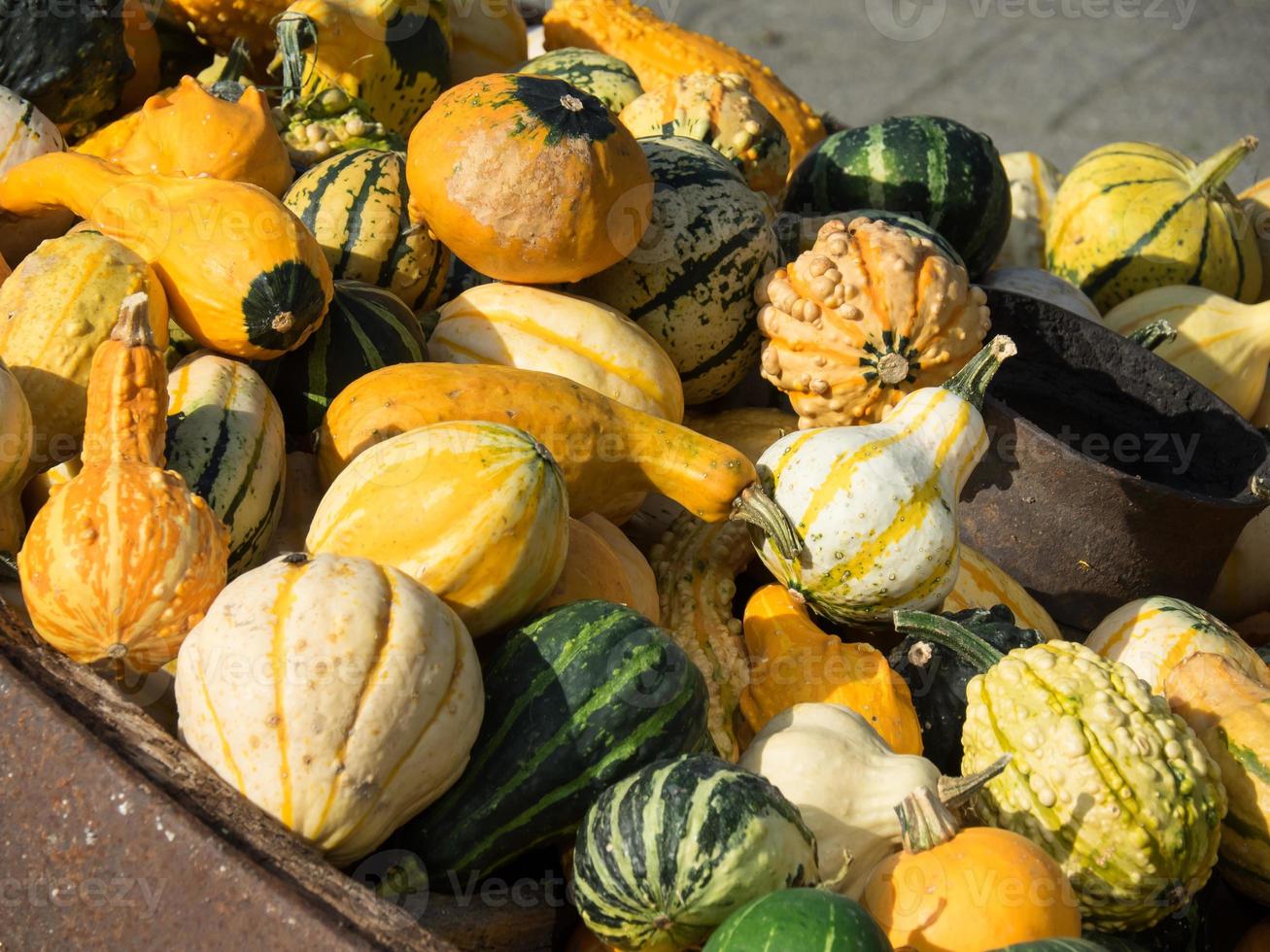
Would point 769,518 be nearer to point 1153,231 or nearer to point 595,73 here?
point 595,73

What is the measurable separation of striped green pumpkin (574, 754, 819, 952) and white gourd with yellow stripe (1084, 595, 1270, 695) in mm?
892

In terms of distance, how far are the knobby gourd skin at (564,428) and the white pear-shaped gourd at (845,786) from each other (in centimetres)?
50

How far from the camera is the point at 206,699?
1609 millimetres

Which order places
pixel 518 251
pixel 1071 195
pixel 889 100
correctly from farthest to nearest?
pixel 889 100 < pixel 1071 195 < pixel 518 251

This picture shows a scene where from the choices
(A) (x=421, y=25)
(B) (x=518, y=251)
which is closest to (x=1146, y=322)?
(B) (x=518, y=251)

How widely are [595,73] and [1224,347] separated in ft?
5.79

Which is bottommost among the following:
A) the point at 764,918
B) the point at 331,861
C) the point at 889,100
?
the point at 889,100

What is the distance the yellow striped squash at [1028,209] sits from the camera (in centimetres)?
388

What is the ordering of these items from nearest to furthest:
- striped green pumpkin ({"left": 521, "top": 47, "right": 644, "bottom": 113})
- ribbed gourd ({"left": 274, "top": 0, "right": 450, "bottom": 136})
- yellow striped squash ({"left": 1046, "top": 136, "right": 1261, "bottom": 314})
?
ribbed gourd ({"left": 274, "top": 0, "right": 450, "bottom": 136}) → striped green pumpkin ({"left": 521, "top": 47, "right": 644, "bottom": 113}) → yellow striped squash ({"left": 1046, "top": 136, "right": 1261, "bottom": 314})

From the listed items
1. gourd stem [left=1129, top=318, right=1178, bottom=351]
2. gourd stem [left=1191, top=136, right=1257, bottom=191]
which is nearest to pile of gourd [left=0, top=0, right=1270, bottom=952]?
gourd stem [left=1129, top=318, right=1178, bottom=351]

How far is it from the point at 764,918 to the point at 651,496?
1241mm

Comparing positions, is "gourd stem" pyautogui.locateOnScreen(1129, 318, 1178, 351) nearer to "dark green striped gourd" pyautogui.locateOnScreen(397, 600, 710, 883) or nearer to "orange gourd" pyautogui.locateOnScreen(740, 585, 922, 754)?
"orange gourd" pyautogui.locateOnScreen(740, 585, 922, 754)

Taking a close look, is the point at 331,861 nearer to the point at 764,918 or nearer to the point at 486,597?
the point at 486,597

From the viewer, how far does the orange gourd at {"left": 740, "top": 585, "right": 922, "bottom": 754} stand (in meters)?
2.13
